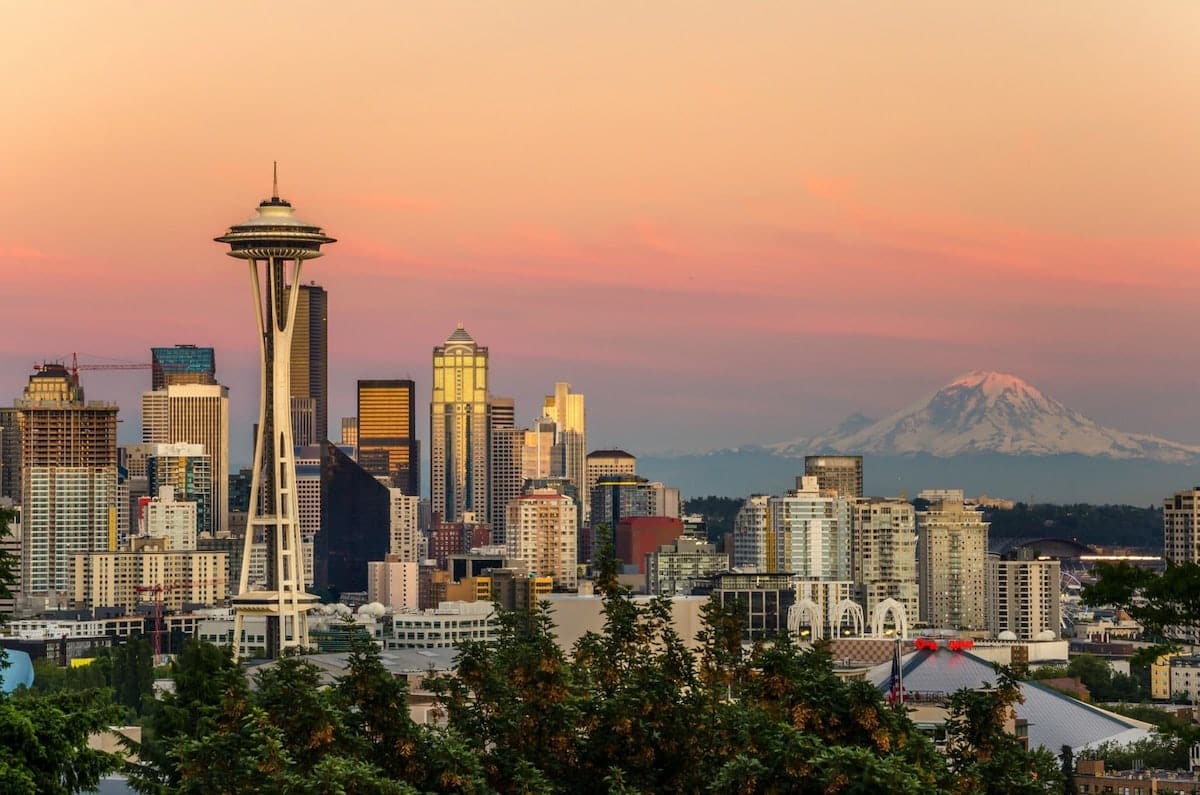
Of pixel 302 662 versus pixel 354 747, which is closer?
pixel 354 747

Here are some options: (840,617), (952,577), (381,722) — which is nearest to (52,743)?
(381,722)

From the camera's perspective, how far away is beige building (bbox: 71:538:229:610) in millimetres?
193750

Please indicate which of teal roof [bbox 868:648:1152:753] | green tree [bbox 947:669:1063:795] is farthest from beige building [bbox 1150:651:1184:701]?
green tree [bbox 947:669:1063:795]

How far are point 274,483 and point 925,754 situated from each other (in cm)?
9389

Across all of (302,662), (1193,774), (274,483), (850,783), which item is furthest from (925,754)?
(274,483)

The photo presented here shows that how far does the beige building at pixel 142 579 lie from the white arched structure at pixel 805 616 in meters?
52.7

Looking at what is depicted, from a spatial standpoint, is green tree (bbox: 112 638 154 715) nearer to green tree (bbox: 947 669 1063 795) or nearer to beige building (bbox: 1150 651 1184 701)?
beige building (bbox: 1150 651 1184 701)

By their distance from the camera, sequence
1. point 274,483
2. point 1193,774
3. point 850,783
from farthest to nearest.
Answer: point 274,483
point 1193,774
point 850,783

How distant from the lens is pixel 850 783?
2803cm

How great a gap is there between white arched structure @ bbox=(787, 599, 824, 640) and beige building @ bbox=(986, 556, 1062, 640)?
28.8m

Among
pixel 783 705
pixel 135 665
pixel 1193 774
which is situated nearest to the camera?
pixel 783 705

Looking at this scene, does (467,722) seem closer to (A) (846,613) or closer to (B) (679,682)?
(B) (679,682)

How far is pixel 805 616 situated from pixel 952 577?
38812 millimetres

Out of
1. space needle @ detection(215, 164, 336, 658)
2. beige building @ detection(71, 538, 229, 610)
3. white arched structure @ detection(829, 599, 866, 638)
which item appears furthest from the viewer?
beige building @ detection(71, 538, 229, 610)
